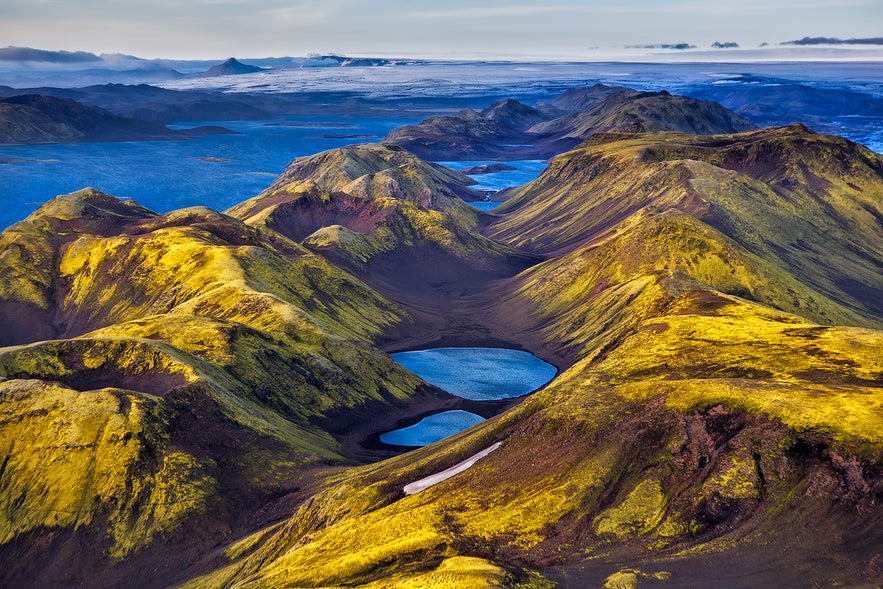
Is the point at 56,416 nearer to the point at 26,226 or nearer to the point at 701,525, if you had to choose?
the point at 701,525

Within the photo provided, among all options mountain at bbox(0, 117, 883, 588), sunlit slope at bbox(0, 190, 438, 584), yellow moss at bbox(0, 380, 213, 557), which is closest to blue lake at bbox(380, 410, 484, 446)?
mountain at bbox(0, 117, 883, 588)

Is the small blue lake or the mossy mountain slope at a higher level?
the mossy mountain slope

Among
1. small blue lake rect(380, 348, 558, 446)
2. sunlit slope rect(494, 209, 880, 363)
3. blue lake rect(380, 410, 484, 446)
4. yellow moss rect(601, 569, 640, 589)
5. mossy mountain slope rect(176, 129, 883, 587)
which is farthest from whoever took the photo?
sunlit slope rect(494, 209, 880, 363)

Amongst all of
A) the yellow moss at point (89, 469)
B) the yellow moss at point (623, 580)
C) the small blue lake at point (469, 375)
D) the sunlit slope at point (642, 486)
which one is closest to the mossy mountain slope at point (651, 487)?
the sunlit slope at point (642, 486)

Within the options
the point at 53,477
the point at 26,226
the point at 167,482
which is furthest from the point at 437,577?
the point at 26,226

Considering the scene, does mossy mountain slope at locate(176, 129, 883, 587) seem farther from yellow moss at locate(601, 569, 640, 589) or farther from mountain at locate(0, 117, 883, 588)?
yellow moss at locate(601, 569, 640, 589)

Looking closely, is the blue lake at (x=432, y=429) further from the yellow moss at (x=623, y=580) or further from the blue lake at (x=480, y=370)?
the yellow moss at (x=623, y=580)

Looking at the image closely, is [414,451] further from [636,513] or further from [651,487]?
[636,513]
